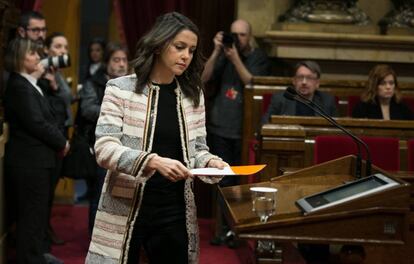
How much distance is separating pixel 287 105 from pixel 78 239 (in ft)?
5.93

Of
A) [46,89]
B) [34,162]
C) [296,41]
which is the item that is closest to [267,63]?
[296,41]

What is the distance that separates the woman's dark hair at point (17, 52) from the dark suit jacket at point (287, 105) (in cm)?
171

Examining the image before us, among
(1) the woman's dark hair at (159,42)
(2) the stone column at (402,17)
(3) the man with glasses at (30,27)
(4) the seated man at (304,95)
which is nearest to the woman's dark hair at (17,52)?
(3) the man with glasses at (30,27)

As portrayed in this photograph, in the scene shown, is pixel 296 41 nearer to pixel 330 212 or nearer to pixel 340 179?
pixel 340 179

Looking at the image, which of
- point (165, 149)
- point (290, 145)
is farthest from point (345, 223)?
point (290, 145)

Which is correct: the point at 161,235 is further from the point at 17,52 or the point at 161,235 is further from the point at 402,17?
the point at 402,17

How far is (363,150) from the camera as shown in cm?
473

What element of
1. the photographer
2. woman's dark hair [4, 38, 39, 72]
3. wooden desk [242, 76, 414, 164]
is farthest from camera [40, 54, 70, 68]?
wooden desk [242, 76, 414, 164]

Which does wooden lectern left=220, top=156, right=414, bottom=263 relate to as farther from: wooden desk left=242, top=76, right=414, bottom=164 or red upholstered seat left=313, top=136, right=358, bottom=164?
wooden desk left=242, top=76, right=414, bottom=164

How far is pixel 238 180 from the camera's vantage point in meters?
6.15

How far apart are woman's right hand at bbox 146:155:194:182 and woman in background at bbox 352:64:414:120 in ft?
10.7

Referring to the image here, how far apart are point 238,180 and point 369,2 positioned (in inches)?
81.3

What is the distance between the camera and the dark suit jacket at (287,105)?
5696mm

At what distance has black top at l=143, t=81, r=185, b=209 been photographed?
281cm
